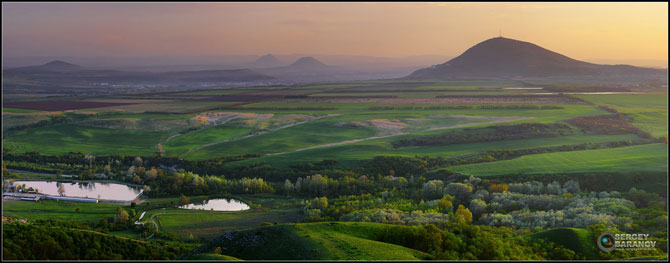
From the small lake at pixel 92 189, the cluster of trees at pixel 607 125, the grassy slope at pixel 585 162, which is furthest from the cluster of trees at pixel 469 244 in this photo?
the cluster of trees at pixel 607 125

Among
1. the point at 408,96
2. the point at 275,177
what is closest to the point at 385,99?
the point at 408,96

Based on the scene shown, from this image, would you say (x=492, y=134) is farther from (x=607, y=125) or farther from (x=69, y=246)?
(x=69, y=246)

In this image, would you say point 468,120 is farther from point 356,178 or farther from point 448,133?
point 356,178

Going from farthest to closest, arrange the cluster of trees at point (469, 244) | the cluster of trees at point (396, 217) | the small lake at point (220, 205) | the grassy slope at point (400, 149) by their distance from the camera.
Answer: the grassy slope at point (400, 149) < the small lake at point (220, 205) < the cluster of trees at point (396, 217) < the cluster of trees at point (469, 244)

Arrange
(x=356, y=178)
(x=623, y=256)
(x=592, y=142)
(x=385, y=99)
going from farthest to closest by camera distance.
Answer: (x=385, y=99), (x=592, y=142), (x=356, y=178), (x=623, y=256)

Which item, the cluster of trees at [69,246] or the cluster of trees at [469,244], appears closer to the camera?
the cluster of trees at [469,244]

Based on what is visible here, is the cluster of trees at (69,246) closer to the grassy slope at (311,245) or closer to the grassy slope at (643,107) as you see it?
the grassy slope at (311,245)
